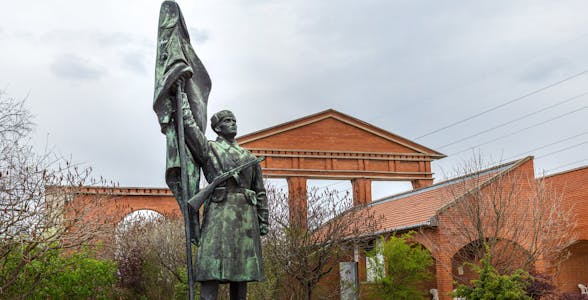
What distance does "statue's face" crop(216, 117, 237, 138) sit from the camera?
20.7 feet

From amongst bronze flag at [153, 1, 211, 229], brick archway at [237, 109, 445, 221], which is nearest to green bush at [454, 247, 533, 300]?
bronze flag at [153, 1, 211, 229]

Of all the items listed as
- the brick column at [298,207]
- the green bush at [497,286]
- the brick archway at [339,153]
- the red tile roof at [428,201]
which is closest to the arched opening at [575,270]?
the red tile roof at [428,201]

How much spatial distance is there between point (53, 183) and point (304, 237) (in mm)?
7250

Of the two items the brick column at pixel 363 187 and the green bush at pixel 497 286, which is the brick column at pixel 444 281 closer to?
the green bush at pixel 497 286

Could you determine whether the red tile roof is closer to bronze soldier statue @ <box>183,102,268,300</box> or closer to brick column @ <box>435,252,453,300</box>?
brick column @ <box>435,252,453,300</box>

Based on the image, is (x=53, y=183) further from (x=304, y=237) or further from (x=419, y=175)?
(x=419, y=175)

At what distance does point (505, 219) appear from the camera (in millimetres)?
19156

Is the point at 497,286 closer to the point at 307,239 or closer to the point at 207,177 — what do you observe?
the point at 307,239

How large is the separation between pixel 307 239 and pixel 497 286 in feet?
19.5

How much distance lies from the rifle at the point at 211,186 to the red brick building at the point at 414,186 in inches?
524

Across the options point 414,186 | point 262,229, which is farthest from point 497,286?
point 414,186

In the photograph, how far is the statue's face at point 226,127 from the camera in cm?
631

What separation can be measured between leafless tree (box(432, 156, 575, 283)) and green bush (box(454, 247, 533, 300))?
1521mm

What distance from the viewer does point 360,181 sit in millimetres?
29156
